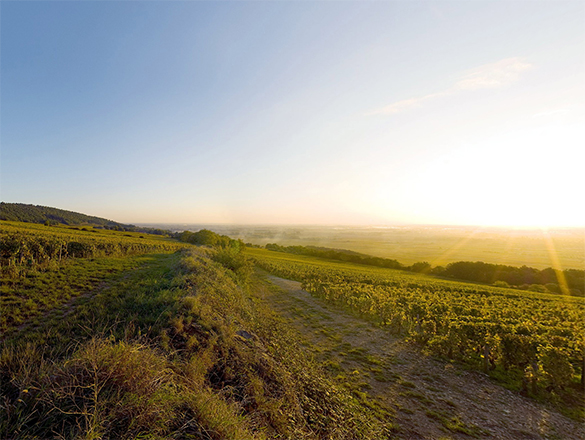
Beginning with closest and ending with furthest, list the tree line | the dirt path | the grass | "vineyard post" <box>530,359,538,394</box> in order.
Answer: the grass, the dirt path, "vineyard post" <box>530,359,538,394</box>, the tree line

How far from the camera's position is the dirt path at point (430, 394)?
6695 millimetres

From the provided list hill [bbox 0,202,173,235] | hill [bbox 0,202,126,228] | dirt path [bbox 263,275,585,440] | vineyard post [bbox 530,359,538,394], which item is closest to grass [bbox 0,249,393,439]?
dirt path [bbox 263,275,585,440]

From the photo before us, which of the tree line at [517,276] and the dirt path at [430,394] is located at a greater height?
the dirt path at [430,394]

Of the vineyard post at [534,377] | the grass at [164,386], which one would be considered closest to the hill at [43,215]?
the grass at [164,386]

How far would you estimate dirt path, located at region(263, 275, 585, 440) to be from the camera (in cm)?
670

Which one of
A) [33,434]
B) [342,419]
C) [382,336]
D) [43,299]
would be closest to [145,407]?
[33,434]

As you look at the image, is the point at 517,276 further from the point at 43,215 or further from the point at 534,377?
the point at 43,215

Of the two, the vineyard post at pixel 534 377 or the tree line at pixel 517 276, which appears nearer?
the vineyard post at pixel 534 377

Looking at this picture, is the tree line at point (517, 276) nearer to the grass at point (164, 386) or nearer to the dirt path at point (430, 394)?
the dirt path at point (430, 394)

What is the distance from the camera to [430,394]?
27.4ft

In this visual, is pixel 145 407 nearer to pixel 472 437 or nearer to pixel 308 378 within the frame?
pixel 308 378

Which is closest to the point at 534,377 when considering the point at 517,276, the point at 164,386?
the point at 164,386

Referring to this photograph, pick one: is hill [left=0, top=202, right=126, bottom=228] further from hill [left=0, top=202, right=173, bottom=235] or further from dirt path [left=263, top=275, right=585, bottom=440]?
dirt path [left=263, top=275, right=585, bottom=440]

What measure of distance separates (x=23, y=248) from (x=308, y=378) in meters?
22.0
